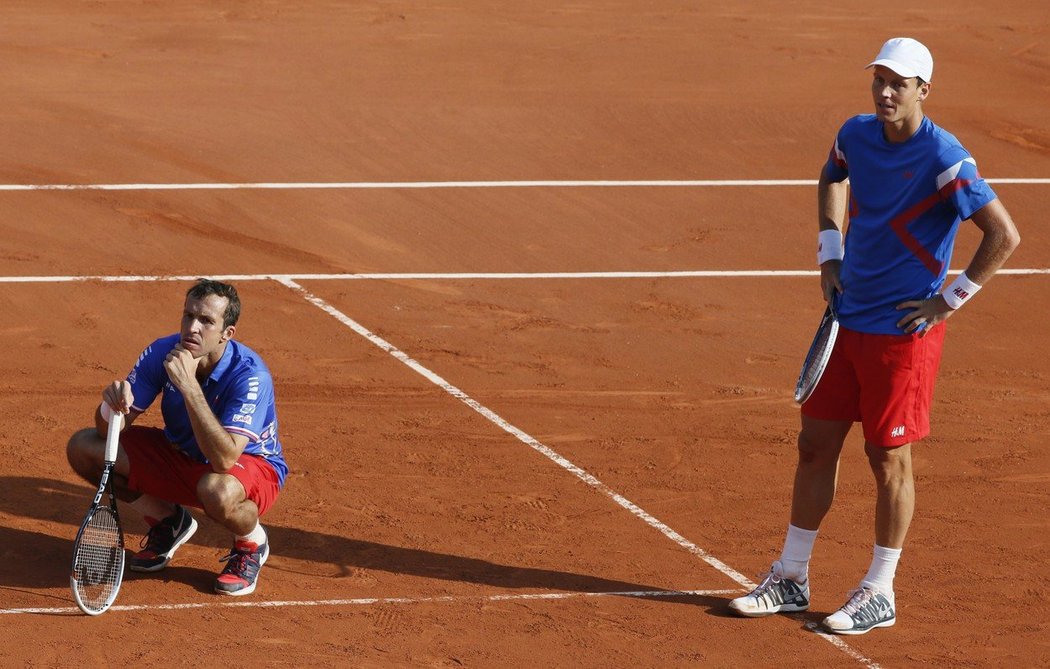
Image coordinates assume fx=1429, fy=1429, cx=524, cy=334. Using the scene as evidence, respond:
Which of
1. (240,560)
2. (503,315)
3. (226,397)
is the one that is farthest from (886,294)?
(503,315)

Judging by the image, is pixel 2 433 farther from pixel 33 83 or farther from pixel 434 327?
pixel 33 83

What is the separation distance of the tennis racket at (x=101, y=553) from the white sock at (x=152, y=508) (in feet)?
1.37

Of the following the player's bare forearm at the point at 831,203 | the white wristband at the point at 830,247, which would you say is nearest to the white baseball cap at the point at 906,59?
A: the player's bare forearm at the point at 831,203

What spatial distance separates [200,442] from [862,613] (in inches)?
123

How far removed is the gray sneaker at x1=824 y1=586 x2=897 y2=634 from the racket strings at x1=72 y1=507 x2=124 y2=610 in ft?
10.7

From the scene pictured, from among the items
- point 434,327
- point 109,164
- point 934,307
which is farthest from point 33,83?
point 934,307

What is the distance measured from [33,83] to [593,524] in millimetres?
11078

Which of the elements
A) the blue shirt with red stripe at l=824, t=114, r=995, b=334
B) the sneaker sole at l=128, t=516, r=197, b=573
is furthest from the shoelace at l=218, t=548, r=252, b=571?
the blue shirt with red stripe at l=824, t=114, r=995, b=334

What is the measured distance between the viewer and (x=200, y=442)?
21.2 feet

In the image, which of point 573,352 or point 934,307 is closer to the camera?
point 934,307

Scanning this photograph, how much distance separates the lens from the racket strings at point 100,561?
640cm

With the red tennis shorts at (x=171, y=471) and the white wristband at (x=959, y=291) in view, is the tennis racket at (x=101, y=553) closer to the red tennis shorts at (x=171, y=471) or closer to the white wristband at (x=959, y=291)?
the red tennis shorts at (x=171, y=471)

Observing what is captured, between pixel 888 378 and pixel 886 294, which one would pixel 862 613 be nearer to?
pixel 888 378

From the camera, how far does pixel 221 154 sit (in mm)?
14492
